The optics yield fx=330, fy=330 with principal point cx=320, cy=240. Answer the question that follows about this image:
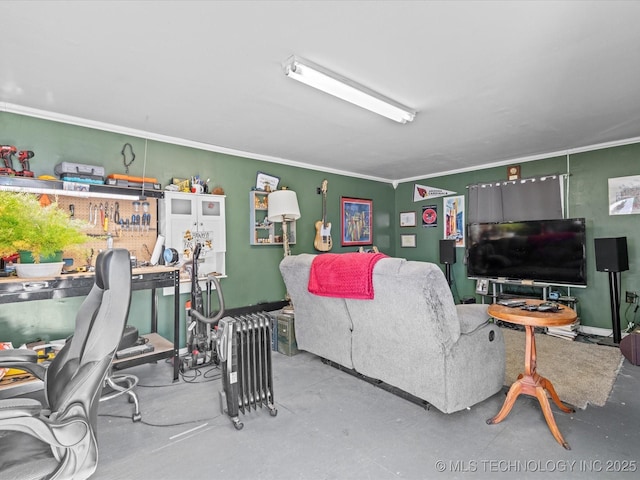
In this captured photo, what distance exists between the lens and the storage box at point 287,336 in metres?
3.59

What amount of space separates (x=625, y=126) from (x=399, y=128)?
2.40 metres

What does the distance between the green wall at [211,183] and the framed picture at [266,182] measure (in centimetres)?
8

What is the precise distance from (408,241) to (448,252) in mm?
1029

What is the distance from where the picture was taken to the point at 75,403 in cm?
119

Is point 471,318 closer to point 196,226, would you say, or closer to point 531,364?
point 531,364

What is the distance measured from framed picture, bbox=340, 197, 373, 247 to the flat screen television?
5.61 ft

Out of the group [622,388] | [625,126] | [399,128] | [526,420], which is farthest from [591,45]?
[622,388]

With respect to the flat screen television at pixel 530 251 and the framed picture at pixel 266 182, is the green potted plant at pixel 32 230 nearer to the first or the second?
the framed picture at pixel 266 182

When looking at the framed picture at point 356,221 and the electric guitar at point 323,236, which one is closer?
the electric guitar at point 323,236

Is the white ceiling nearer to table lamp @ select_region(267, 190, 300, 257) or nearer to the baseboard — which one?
table lamp @ select_region(267, 190, 300, 257)

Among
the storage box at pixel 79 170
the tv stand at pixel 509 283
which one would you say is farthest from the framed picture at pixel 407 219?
the storage box at pixel 79 170

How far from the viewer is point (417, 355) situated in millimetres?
2330

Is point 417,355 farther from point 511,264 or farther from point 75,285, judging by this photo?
point 511,264

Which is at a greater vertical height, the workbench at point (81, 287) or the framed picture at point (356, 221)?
the framed picture at point (356, 221)
